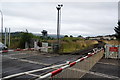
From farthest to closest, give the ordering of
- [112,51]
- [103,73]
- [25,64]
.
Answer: [112,51]
[25,64]
[103,73]

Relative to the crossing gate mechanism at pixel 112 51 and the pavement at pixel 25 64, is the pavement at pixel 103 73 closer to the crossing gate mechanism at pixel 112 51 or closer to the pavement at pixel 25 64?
the pavement at pixel 25 64

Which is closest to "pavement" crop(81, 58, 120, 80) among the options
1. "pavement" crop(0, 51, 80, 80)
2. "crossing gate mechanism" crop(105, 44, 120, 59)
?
"pavement" crop(0, 51, 80, 80)

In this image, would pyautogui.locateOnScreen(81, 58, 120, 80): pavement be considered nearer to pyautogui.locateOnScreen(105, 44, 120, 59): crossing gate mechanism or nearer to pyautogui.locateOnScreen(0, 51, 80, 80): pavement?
pyautogui.locateOnScreen(0, 51, 80, 80): pavement

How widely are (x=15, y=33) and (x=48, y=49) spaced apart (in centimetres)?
1286

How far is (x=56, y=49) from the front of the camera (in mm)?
19547

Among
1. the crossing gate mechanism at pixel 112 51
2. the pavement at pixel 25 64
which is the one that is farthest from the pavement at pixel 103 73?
the crossing gate mechanism at pixel 112 51

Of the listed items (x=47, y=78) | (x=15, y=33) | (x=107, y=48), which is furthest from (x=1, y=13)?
(x=47, y=78)

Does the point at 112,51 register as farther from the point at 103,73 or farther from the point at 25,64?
the point at 25,64

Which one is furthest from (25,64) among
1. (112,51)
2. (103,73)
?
(112,51)

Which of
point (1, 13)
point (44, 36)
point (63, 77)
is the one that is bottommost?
point (63, 77)

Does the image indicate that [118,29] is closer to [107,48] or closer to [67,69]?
[107,48]

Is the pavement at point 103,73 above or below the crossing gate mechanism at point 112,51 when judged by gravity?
below

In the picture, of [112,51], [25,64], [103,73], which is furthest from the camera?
[112,51]

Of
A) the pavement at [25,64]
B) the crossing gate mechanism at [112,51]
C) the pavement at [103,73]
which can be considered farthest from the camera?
the crossing gate mechanism at [112,51]
